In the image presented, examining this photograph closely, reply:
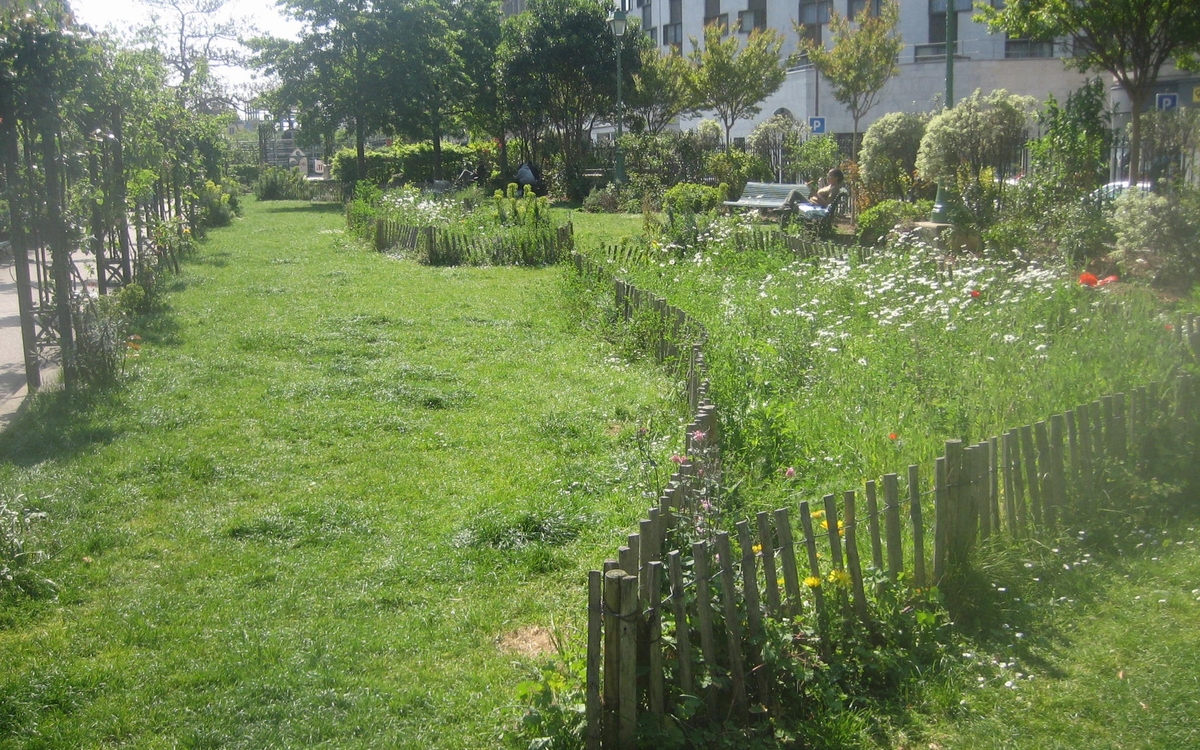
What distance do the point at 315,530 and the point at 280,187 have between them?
4083 centimetres

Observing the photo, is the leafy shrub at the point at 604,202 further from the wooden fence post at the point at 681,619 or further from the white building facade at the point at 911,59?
the wooden fence post at the point at 681,619

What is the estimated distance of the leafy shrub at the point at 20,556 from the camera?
16.5 feet

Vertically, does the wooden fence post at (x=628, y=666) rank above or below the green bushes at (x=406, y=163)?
below

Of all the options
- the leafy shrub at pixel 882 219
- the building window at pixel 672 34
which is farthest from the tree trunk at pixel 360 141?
the leafy shrub at pixel 882 219

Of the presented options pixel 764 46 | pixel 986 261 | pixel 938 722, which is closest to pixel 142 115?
pixel 986 261

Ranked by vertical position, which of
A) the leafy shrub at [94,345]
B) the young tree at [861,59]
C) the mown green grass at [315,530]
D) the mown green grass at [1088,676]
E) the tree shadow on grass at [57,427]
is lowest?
the mown green grass at [1088,676]

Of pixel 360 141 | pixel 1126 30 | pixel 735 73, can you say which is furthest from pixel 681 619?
pixel 360 141

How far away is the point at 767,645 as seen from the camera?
12.5 ft

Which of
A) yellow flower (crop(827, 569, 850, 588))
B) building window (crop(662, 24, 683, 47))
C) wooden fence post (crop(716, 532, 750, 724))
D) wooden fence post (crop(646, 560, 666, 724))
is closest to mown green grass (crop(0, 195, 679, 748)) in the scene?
wooden fence post (crop(646, 560, 666, 724))

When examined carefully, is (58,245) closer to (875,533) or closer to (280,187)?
(875,533)

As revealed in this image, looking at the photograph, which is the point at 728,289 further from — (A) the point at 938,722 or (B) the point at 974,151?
(B) the point at 974,151

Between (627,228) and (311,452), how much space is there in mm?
15303

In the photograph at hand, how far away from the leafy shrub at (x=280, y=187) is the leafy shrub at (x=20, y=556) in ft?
131

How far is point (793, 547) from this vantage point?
4465mm
